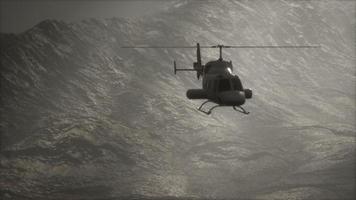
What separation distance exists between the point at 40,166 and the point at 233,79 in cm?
17442

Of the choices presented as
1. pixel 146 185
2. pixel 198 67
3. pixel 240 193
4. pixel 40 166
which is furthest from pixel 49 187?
pixel 198 67

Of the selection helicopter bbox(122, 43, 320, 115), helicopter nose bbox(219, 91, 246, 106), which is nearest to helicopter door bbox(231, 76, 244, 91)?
helicopter bbox(122, 43, 320, 115)

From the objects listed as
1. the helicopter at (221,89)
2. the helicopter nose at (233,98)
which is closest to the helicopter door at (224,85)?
the helicopter at (221,89)

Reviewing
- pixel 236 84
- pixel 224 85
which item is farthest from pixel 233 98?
pixel 224 85

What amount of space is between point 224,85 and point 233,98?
1986 mm

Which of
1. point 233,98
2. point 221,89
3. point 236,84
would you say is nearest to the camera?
point 233,98

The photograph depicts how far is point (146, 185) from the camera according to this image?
191m

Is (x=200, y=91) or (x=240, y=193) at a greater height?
(x=200, y=91)

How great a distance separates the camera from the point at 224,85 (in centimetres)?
3516

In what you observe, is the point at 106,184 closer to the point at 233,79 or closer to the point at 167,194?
the point at 167,194

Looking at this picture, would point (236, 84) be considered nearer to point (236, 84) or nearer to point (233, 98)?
point (236, 84)

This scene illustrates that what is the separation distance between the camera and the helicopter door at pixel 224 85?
3488cm

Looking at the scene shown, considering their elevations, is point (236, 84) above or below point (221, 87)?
above

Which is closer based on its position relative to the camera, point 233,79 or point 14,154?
point 233,79
